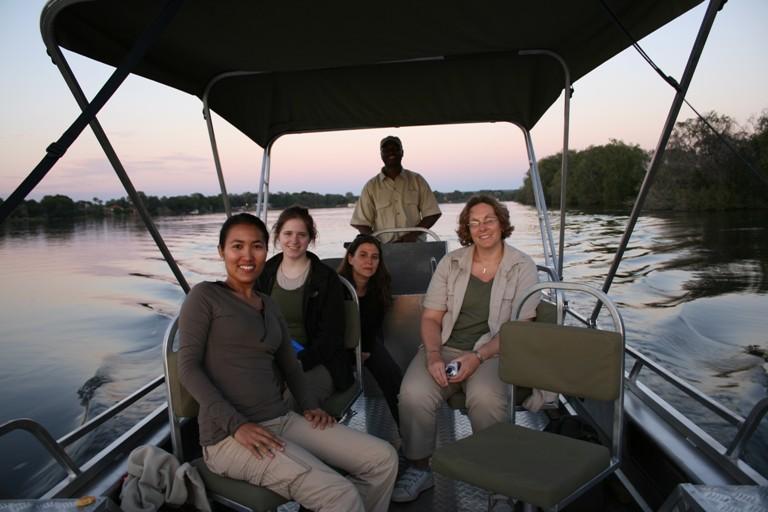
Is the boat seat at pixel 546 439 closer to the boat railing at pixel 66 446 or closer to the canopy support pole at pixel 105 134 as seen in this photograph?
the boat railing at pixel 66 446

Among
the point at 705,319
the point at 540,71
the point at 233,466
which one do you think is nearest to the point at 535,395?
the point at 233,466

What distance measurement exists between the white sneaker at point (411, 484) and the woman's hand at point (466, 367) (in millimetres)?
426

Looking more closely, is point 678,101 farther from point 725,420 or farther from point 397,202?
point 397,202

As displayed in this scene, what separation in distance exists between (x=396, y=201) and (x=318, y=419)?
3.17m

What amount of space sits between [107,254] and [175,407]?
2774cm

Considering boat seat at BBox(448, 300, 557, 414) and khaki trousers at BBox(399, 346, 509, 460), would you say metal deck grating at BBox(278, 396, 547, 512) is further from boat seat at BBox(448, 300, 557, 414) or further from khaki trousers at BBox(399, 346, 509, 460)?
boat seat at BBox(448, 300, 557, 414)

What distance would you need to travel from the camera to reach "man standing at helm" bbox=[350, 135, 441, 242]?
5.10m

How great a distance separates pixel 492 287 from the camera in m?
2.86

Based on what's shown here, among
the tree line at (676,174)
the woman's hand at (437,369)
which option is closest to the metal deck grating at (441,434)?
the woman's hand at (437,369)

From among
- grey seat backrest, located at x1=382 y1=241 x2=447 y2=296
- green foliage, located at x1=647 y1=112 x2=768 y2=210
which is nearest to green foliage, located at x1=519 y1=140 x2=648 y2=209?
green foliage, located at x1=647 y1=112 x2=768 y2=210

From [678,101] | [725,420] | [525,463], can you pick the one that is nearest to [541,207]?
[678,101]

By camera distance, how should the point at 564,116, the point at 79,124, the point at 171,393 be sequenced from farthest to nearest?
the point at 564,116
the point at 171,393
the point at 79,124

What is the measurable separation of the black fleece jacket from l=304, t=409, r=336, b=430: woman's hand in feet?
1.74

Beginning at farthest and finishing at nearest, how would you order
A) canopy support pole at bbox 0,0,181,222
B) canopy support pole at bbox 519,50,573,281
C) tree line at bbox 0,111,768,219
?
tree line at bbox 0,111,768,219 < canopy support pole at bbox 519,50,573,281 < canopy support pole at bbox 0,0,181,222
